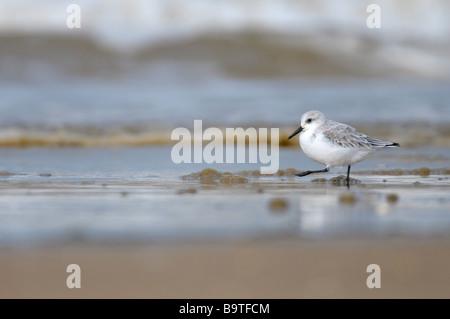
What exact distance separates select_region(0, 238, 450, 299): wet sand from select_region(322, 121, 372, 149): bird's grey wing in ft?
7.82

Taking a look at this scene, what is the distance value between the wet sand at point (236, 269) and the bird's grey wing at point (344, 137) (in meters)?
2.38

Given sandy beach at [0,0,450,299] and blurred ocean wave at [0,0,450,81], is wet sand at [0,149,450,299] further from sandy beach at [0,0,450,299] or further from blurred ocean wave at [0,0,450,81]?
blurred ocean wave at [0,0,450,81]

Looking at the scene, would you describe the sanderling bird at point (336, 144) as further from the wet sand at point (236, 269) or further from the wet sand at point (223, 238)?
the wet sand at point (236, 269)

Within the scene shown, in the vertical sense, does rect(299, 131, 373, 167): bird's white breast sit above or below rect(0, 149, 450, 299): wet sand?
above

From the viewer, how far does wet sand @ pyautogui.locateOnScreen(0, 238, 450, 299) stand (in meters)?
3.13

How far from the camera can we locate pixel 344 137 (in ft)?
20.6

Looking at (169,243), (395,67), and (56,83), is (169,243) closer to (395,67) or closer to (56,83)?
(56,83)

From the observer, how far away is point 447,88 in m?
13.6

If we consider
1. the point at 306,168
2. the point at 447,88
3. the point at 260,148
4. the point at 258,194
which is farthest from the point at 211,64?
the point at 258,194

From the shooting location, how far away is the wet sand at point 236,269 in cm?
313

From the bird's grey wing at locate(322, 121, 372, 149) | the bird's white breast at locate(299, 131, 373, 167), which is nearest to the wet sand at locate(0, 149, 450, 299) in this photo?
the bird's white breast at locate(299, 131, 373, 167)

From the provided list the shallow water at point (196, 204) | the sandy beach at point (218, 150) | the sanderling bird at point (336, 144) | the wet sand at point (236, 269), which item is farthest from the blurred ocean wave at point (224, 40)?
the wet sand at point (236, 269)

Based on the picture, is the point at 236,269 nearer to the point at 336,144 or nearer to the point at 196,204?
the point at 196,204

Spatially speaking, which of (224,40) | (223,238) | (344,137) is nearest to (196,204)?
(223,238)
